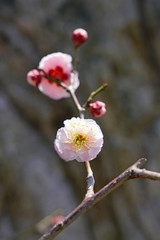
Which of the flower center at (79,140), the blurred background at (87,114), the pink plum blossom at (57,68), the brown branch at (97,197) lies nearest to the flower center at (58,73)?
the pink plum blossom at (57,68)

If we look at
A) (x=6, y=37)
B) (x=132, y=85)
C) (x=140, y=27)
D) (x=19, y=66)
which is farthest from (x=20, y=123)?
(x=140, y=27)

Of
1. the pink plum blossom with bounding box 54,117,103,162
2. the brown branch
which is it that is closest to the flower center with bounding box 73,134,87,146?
the pink plum blossom with bounding box 54,117,103,162

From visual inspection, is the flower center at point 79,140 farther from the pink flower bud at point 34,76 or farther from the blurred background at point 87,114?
the blurred background at point 87,114

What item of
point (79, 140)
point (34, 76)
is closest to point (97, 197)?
point (79, 140)

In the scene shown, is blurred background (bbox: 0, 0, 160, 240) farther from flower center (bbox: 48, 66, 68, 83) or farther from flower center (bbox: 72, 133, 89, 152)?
flower center (bbox: 72, 133, 89, 152)

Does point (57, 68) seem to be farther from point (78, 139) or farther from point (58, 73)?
point (78, 139)
